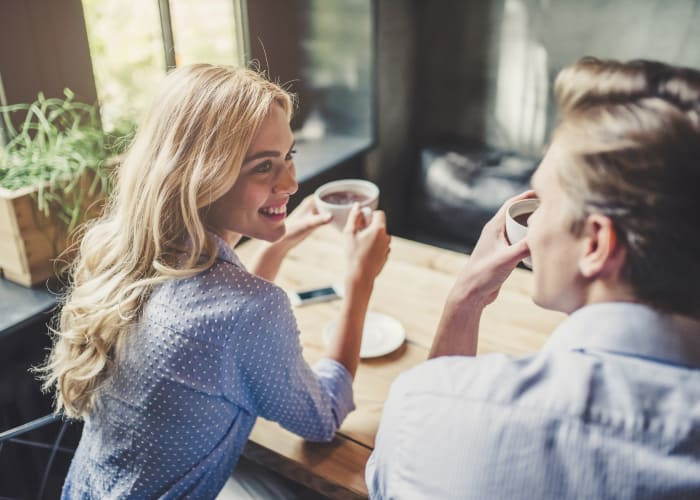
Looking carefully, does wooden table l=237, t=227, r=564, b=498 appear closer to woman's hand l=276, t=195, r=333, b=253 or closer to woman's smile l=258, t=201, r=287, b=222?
woman's hand l=276, t=195, r=333, b=253

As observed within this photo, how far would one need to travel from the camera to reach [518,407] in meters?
0.62

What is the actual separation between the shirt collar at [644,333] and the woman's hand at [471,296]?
0.32 metres

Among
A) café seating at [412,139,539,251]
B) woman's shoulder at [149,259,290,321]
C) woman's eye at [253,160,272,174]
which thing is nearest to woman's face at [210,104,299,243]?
woman's eye at [253,160,272,174]

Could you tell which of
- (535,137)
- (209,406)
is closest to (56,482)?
(209,406)

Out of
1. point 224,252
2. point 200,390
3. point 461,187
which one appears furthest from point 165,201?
point 461,187

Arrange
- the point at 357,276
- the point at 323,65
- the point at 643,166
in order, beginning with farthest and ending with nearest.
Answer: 1. the point at 323,65
2. the point at 357,276
3. the point at 643,166

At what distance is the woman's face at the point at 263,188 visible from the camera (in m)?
1.09

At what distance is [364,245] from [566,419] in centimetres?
71

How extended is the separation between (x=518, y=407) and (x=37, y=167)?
1.31 meters

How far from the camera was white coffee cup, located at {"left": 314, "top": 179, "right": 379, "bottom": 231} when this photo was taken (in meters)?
1.32

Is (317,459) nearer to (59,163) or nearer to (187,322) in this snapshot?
(187,322)

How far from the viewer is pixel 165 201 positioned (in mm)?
1029

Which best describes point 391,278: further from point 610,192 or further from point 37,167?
point 610,192

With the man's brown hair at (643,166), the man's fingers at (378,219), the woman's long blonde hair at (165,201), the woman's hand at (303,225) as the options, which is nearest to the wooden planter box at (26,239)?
the woman's long blonde hair at (165,201)
